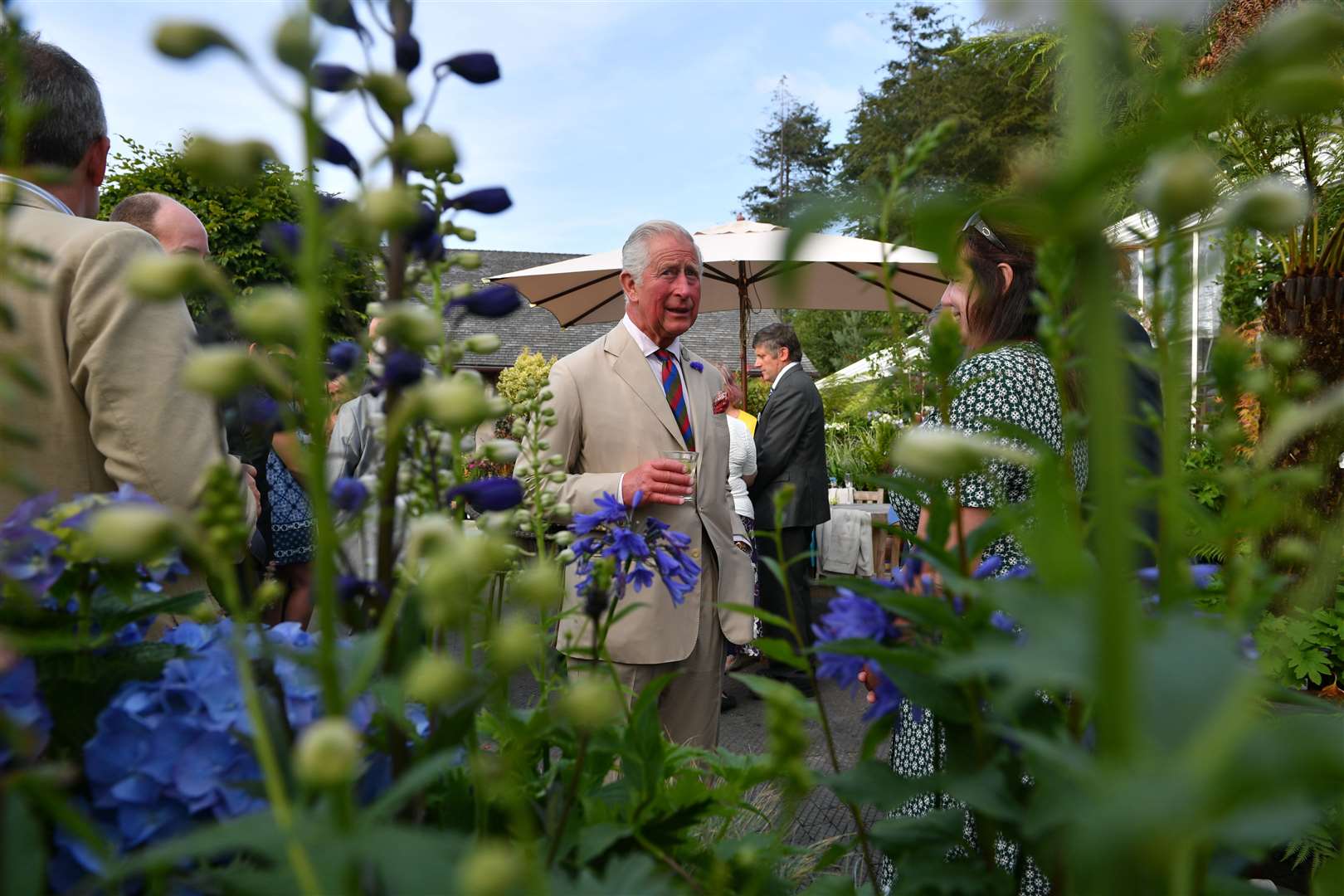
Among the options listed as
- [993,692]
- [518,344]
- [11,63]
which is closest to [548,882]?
[993,692]

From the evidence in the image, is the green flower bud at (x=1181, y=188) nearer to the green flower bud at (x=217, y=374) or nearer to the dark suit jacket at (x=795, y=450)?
the green flower bud at (x=217, y=374)

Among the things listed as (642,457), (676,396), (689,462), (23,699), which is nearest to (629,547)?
(23,699)

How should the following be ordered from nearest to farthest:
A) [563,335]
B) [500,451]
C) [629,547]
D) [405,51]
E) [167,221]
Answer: [405,51], [500,451], [629,547], [167,221], [563,335]

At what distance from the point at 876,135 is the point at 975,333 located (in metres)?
34.4

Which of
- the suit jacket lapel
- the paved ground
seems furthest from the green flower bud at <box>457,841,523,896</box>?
the suit jacket lapel

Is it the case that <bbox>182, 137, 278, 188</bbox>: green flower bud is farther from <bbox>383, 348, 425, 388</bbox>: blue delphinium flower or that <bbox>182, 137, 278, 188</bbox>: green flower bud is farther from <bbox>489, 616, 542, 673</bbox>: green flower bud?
<bbox>489, 616, 542, 673</bbox>: green flower bud

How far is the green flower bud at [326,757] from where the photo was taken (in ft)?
1.13

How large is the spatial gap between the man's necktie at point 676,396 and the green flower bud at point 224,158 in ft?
9.24

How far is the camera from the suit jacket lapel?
10.8ft

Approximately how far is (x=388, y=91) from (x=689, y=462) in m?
2.42

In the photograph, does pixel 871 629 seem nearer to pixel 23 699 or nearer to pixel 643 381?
pixel 23 699

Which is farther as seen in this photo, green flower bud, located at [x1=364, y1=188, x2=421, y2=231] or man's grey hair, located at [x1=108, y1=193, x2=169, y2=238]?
man's grey hair, located at [x1=108, y1=193, x2=169, y2=238]

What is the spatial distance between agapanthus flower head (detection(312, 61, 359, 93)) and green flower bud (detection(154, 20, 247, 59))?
107mm

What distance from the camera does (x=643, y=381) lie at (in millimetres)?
3309
